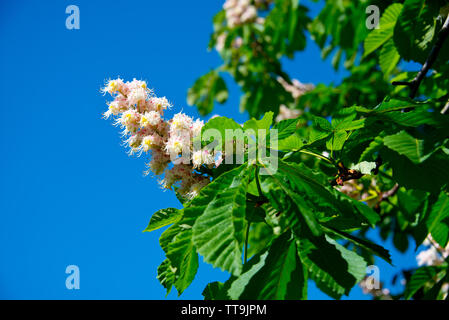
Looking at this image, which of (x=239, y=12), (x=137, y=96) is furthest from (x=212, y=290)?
(x=239, y=12)

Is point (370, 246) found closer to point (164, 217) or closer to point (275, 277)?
point (275, 277)

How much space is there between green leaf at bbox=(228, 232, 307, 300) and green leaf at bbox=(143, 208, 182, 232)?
316 millimetres

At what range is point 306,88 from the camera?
6.51 m

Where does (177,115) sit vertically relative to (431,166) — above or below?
above

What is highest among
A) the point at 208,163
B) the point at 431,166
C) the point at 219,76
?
the point at 219,76

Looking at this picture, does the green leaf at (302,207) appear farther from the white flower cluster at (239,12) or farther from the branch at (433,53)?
the white flower cluster at (239,12)

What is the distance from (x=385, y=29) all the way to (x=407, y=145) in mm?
1292

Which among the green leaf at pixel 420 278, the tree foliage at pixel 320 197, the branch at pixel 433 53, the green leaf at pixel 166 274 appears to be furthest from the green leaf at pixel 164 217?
the green leaf at pixel 420 278

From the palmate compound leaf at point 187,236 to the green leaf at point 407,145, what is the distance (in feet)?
1.48

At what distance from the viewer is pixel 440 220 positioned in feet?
5.72

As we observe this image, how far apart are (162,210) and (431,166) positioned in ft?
2.99

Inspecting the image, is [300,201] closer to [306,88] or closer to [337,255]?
[337,255]

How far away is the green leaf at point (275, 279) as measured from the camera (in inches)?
43.0
